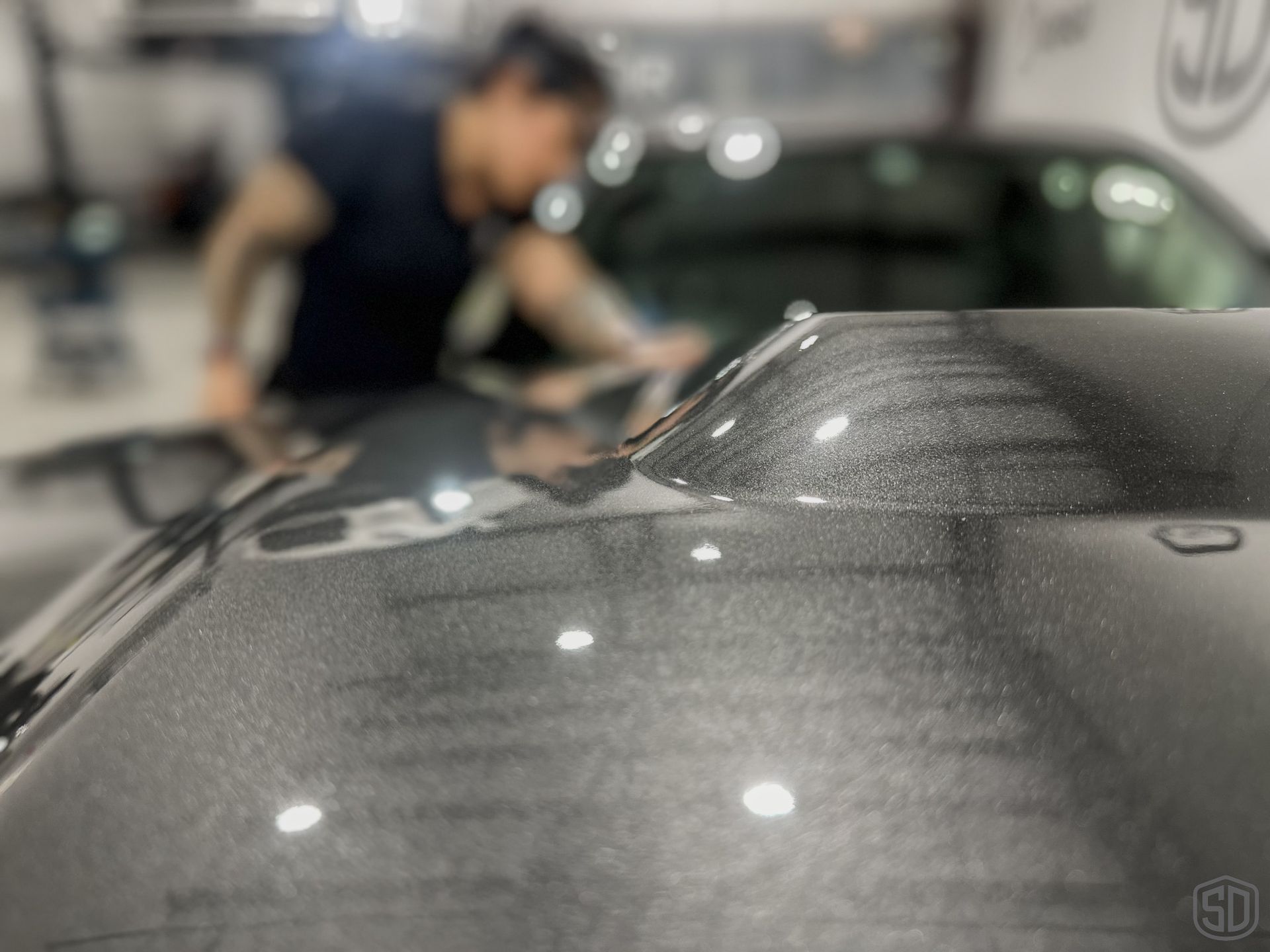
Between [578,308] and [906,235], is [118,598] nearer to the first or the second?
[578,308]

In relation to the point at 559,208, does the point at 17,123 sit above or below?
above

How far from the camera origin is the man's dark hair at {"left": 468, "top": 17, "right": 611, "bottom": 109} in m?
1.66

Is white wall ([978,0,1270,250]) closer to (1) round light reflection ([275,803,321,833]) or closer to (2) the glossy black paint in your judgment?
(2) the glossy black paint

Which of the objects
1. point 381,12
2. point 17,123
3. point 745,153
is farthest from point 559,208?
point 17,123

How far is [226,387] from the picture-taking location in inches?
74.9

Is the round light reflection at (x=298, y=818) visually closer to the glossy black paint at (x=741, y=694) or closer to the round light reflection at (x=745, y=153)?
the glossy black paint at (x=741, y=694)

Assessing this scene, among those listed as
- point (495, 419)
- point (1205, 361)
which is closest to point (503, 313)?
point (495, 419)

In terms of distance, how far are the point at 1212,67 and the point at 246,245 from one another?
6.35ft

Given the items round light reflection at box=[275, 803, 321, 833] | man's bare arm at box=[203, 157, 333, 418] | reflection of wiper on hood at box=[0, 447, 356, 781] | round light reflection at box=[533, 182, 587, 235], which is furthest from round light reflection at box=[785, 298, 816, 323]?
round light reflection at box=[275, 803, 321, 833]

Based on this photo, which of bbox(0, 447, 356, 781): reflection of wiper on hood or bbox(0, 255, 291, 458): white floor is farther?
bbox(0, 255, 291, 458): white floor

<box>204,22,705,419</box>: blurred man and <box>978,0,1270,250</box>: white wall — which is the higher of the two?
<box>978,0,1270,250</box>: white wall

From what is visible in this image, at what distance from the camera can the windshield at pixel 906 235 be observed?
1.25 meters

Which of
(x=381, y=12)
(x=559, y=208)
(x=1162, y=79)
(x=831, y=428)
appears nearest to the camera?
(x=831, y=428)

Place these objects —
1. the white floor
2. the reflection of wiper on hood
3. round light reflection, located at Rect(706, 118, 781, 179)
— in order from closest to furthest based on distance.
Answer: the reflection of wiper on hood < round light reflection, located at Rect(706, 118, 781, 179) < the white floor
